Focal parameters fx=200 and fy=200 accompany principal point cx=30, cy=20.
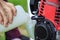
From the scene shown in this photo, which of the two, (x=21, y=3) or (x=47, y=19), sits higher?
(x=21, y=3)

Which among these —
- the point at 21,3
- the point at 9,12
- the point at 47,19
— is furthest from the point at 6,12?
the point at 47,19

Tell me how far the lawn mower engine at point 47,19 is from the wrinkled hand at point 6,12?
16 centimetres

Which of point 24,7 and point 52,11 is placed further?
point 24,7

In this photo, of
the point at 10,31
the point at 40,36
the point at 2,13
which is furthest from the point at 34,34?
the point at 2,13

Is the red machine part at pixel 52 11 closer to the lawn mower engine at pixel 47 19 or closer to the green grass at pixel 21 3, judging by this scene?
the lawn mower engine at pixel 47 19

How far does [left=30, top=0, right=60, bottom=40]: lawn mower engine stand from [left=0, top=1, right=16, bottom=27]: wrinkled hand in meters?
0.16

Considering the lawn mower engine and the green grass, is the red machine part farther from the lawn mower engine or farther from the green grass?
the green grass

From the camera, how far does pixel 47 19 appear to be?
149cm

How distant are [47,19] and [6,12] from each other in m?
0.31

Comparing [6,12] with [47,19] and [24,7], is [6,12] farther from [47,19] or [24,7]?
[47,19]

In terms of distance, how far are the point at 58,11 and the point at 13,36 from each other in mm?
403

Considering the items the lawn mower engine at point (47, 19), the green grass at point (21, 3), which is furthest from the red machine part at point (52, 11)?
the green grass at point (21, 3)

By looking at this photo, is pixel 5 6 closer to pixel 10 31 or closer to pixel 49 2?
pixel 10 31

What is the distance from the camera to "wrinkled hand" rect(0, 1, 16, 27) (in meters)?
1.47
